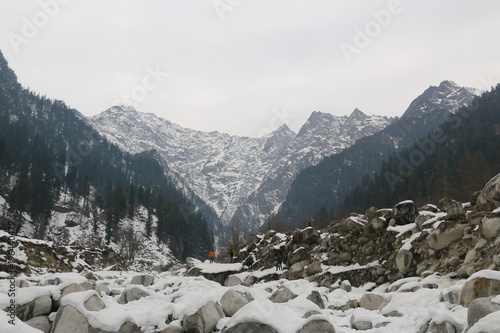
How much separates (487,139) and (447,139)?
73.7 ft

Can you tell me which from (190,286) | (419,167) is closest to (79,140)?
(419,167)

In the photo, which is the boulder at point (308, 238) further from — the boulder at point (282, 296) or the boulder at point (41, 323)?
the boulder at point (41, 323)

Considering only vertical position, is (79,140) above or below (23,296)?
above

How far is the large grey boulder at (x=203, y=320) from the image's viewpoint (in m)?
9.59

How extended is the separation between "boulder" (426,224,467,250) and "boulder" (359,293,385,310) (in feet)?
22.4

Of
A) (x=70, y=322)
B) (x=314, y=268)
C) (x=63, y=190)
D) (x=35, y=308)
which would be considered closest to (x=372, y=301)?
(x=70, y=322)

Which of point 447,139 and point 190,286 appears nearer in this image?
point 190,286

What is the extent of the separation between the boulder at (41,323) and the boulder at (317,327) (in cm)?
681

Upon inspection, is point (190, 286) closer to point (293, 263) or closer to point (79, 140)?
point (293, 263)

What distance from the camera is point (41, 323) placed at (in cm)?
997

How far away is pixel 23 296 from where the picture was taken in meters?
10.8

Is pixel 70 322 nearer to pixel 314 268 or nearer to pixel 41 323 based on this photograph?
pixel 41 323

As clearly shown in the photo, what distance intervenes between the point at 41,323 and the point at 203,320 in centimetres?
448

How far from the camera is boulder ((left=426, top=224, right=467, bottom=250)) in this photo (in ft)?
57.7
